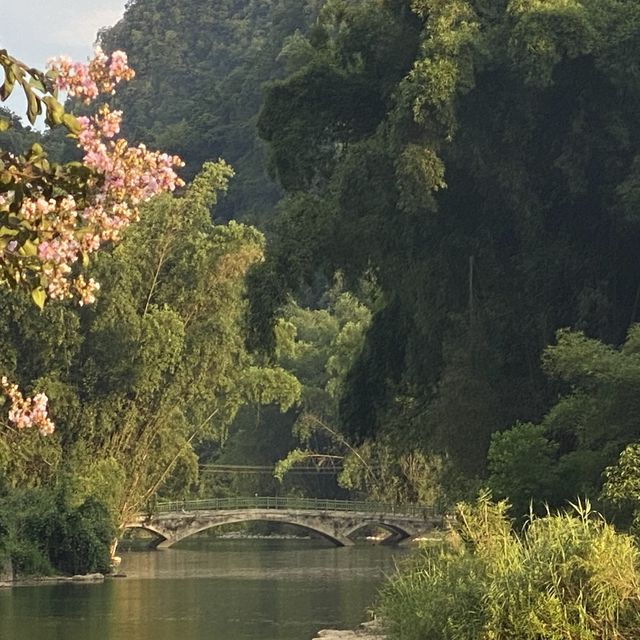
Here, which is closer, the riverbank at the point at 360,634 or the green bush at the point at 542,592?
the green bush at the point at 542,592

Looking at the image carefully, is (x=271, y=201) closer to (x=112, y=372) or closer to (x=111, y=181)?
(x=112, y=372)

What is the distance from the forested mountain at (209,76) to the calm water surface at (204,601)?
34074 mm

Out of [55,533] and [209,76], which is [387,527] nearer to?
[55,533]

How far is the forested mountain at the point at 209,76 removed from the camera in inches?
3236

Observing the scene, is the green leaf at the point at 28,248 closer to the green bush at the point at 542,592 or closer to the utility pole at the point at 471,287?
the green bush at the point at 542,592

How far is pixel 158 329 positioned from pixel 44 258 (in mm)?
33951

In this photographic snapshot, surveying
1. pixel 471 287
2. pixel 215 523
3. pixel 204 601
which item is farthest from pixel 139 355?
pixel 471 287

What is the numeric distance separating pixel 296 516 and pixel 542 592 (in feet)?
129

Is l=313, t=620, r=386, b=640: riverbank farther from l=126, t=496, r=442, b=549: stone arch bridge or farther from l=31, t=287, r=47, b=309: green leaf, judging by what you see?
l=126, t=496, r=442, b=549: stone arch bridge

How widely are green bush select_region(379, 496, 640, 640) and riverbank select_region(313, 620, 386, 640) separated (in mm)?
3969

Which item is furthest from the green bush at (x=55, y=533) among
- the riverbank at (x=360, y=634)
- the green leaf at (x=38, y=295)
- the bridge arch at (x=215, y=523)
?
the green leaf at (x=38, y=295)

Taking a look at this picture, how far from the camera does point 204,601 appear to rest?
95.3 feet

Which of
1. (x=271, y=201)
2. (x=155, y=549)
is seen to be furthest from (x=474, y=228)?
(x=271, y=201)

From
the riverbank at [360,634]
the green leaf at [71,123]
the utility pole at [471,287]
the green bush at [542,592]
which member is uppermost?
the utility pole at [471,287]
